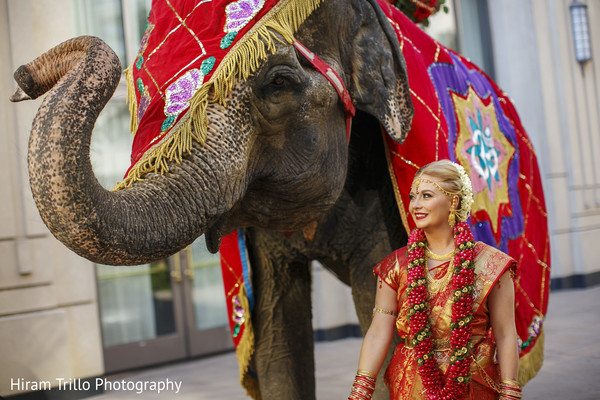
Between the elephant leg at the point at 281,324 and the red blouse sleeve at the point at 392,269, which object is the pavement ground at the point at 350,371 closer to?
the elephant leg at the point at 281,324

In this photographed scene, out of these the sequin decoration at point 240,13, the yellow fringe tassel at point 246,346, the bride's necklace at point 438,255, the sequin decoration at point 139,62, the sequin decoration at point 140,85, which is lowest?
the yellow fringe tassel at point 246,346

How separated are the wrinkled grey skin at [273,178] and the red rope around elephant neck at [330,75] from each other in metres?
0.02

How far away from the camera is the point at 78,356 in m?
4.91

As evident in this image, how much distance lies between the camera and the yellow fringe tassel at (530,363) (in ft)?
10.0

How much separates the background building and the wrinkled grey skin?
0.38 meters

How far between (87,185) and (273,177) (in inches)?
25.4

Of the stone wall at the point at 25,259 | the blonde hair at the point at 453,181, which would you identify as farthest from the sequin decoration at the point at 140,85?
the stone wall at the point at 25,259

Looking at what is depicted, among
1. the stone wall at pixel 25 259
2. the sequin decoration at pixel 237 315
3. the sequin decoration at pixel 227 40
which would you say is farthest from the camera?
the stone wall at pixel 25 259

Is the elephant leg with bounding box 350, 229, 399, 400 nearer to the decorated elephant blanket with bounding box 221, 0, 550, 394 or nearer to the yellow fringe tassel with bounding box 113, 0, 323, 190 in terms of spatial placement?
the decorated elephant blanket with bounding box 221, 0, 550, 394

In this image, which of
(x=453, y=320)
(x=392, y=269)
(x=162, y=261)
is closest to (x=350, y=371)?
(x=162, y=261)

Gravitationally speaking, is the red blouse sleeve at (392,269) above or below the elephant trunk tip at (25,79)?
below

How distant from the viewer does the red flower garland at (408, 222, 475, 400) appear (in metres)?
1.84

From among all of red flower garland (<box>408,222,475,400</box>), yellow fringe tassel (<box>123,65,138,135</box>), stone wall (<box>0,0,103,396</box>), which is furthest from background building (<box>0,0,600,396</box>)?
red flower garland (<box>408,222,475,400</box>)

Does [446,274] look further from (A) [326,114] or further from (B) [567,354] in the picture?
(B) [567,354]
